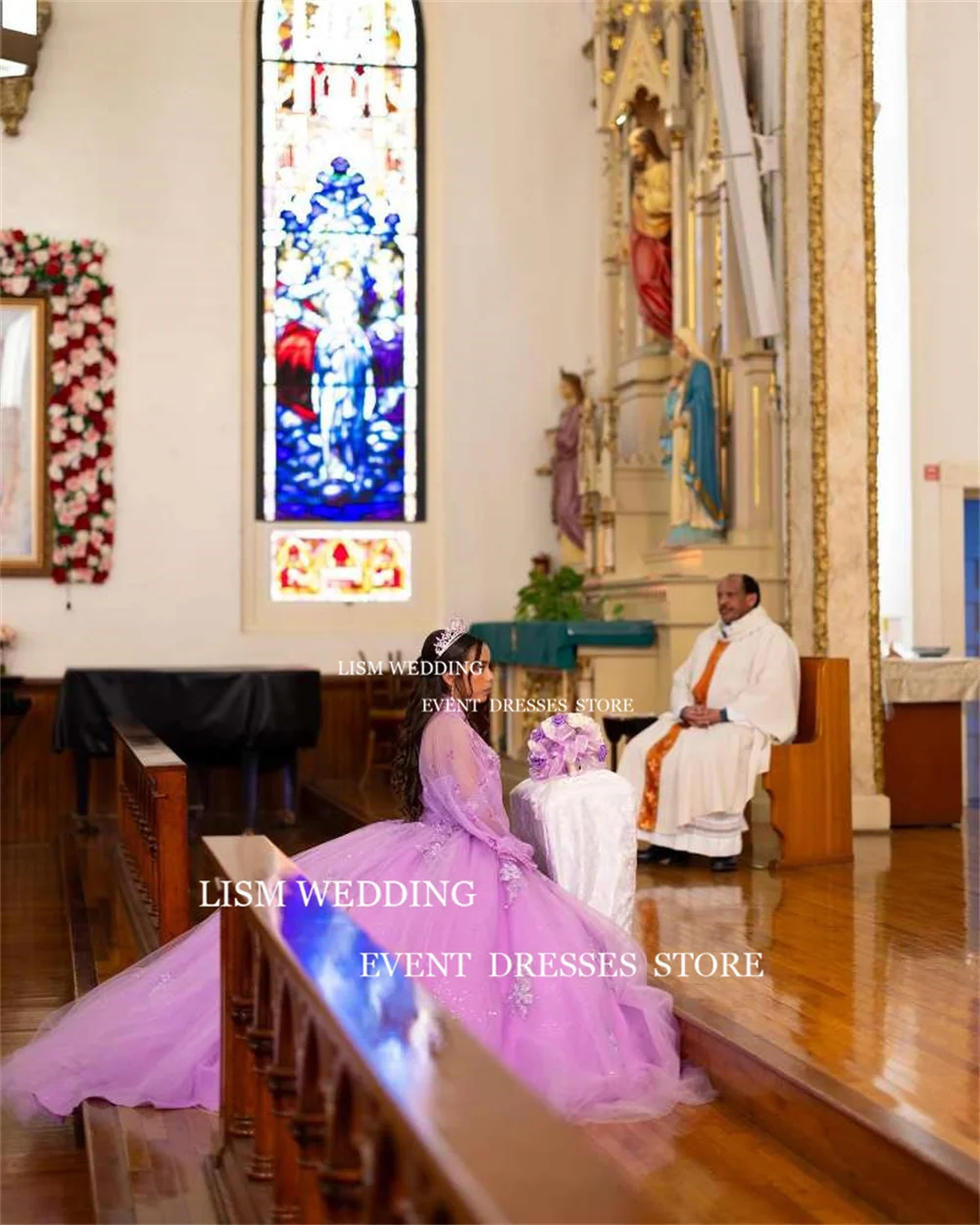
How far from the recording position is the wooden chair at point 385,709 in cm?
1159

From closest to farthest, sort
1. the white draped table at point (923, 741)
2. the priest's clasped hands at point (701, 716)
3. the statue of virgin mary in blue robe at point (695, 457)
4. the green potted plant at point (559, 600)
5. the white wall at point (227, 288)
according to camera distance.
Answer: the priest's clasped hands at point (701, 716) → the white draped table at point (923, 741) → the statue of virgin mary in blue robe at point (695, 457) → the green potted plant at point (559, 600) → the white wall at point (227, 288)

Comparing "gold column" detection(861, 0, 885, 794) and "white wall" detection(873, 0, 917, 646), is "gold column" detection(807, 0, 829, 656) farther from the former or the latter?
"white wall" detection(873, 0, 917, 646)

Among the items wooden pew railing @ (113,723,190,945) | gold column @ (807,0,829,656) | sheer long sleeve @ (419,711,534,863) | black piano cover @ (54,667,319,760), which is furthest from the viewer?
black piano cover @ (54,667,319,760)

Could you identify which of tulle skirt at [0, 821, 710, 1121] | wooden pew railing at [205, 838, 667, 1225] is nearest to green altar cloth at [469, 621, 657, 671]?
tulle skirt at [0, 821, 710, 1121]

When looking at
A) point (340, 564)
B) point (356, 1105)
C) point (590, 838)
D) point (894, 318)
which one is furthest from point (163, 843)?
point (894, 318)

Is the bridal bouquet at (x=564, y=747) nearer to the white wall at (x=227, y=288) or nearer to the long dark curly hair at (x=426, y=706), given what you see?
the long dark curly hair at (x=426, y=706)

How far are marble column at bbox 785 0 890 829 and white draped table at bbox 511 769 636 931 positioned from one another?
4264 mm

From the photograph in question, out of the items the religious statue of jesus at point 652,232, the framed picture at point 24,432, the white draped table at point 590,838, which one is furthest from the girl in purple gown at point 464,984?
the framed picture at point 24,432

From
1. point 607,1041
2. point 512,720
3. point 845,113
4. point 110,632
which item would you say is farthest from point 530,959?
point 110,632

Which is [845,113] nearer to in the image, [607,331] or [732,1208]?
[607,331]

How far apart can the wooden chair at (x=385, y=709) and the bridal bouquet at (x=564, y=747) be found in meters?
6.43

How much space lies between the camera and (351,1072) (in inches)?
86.3

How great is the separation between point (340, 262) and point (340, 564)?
7.66ft

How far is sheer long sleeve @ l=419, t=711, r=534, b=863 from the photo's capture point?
15.5ft
